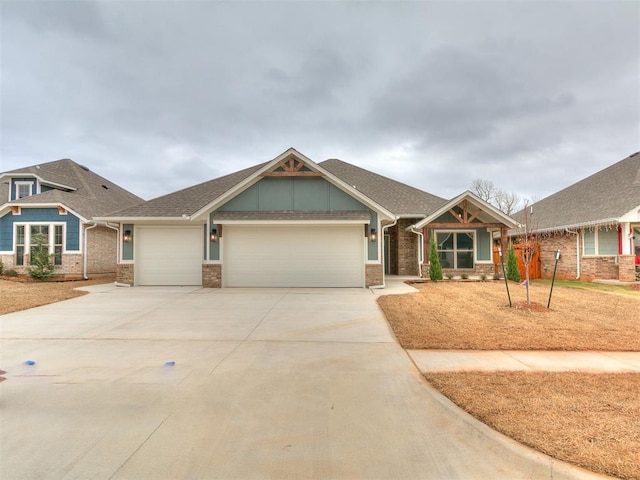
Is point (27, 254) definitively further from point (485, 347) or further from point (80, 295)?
point (485, 347)

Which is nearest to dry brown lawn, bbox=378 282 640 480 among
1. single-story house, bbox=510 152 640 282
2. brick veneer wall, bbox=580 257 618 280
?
single-story house, bbox=510 152 640 282

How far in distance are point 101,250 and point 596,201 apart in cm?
2645

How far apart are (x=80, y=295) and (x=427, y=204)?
16354 millimetres

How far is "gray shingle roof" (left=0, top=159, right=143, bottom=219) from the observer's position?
15.5 meters

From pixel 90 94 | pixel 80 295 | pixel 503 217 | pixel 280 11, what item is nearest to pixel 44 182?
pixel 90 94

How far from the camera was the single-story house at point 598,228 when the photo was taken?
13.4 metres

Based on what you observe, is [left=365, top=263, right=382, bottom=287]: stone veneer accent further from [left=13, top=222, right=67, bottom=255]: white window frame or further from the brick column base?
[left=13, top=222, right=67, bottom=255]: white window frame

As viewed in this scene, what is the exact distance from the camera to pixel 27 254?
15125 mm

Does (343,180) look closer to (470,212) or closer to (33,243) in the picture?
(470,212)

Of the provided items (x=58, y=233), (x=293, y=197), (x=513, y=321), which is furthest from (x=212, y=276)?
(x=513, y=321)

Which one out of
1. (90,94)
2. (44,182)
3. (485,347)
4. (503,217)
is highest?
(90,94)

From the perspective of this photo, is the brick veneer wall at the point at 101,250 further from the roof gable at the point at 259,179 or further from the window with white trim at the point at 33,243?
the roof gable at the point at 259,179

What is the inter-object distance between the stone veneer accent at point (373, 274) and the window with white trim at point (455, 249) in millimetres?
5115

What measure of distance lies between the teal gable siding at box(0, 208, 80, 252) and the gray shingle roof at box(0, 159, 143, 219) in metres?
0.48
